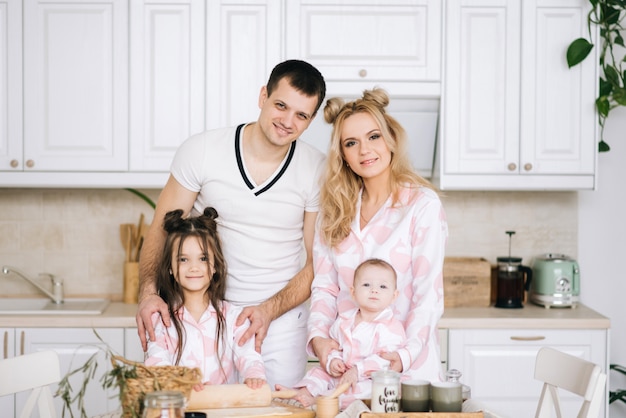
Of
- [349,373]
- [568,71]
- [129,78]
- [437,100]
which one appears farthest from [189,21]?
[349,373]

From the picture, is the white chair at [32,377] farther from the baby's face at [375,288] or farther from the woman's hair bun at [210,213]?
the baby's face at [375,288]

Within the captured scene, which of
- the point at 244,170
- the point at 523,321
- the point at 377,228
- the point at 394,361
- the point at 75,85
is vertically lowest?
the point at 523,321

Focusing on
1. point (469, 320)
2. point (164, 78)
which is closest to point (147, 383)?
point (469, 320)

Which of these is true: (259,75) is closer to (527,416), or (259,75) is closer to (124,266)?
(124,266)

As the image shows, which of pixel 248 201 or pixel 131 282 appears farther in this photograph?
pixel 131 282

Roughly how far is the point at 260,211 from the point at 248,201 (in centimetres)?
5

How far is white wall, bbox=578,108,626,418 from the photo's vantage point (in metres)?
3.99

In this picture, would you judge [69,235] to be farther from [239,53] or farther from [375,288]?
[375,288]

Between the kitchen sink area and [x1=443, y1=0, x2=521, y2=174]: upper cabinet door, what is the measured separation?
5.57 ft

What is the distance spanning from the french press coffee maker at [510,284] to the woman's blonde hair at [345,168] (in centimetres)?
151

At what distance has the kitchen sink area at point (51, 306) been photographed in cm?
357

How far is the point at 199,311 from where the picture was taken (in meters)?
2.42

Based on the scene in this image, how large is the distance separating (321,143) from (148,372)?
215 cm

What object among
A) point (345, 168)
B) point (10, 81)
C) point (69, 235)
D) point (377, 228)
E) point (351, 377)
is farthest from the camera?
point (69, 235)
